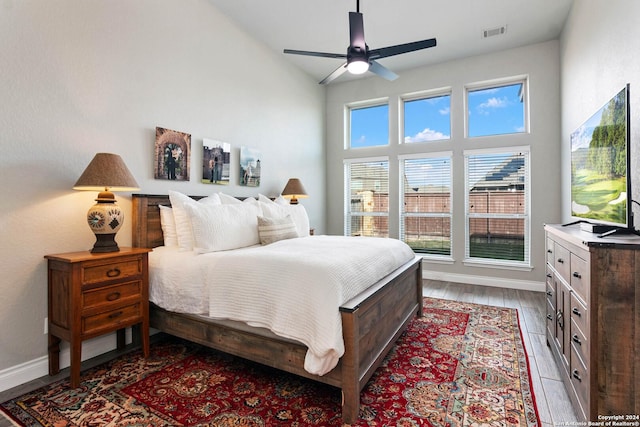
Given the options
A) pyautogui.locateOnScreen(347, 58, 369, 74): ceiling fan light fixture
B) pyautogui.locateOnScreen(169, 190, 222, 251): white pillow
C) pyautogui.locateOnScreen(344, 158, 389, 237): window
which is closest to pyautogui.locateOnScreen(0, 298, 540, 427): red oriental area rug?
pyautogui.locateOnScreen(169, 190, 222, 251): white pillow

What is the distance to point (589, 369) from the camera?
147cm

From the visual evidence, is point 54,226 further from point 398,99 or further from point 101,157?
point 398,99

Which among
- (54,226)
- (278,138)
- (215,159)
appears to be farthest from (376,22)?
(54,226)

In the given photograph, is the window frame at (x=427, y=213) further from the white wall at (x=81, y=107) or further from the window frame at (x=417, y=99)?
the white wall at (x=81, y=107)

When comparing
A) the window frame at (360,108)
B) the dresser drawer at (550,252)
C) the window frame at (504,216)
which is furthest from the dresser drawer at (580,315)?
the window frame at (360,108)

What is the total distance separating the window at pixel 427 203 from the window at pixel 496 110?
0.63m

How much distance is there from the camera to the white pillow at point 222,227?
2.52 m

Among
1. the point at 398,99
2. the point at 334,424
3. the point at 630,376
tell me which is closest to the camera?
the point at 630,376

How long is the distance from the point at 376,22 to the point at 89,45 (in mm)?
3018

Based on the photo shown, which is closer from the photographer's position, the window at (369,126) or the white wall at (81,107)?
the white wall at (81,107)

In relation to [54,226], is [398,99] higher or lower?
higher

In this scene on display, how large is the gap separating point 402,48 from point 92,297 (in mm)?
3022

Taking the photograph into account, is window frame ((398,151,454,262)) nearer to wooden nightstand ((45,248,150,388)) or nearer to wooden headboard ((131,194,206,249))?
wooden headboard ((131,194,206,249))

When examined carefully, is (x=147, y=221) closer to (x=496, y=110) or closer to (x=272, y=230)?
(x=272, y=230)
